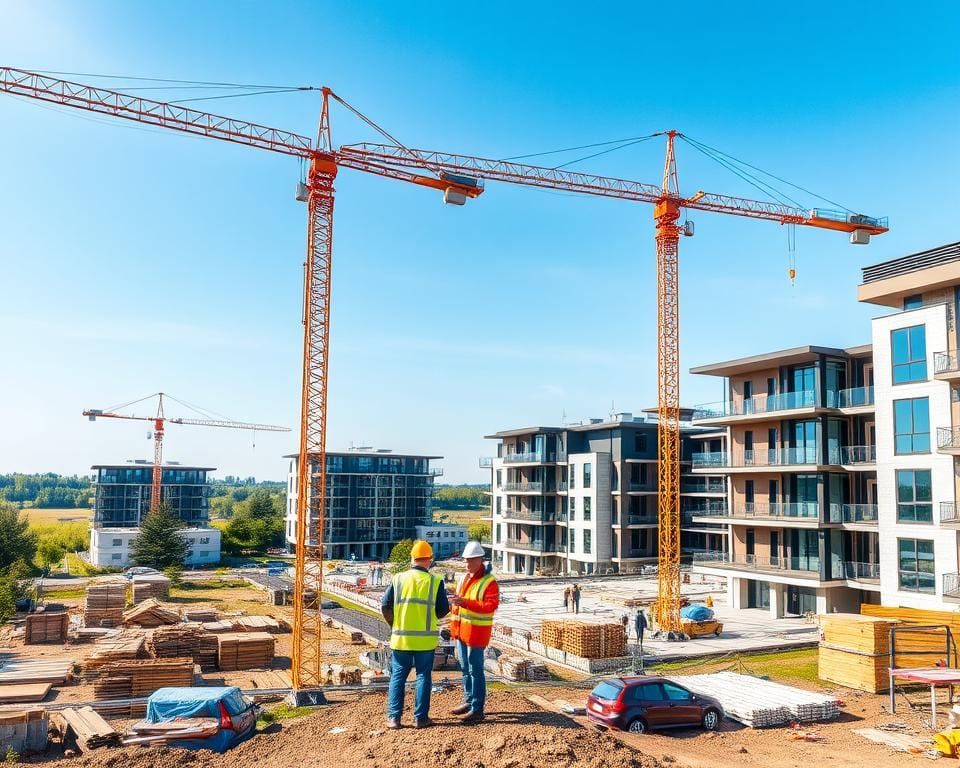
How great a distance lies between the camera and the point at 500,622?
38375 mm

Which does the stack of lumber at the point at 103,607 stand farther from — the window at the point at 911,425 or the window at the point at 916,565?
the window at the point at 911,425

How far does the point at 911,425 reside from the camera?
103 ft

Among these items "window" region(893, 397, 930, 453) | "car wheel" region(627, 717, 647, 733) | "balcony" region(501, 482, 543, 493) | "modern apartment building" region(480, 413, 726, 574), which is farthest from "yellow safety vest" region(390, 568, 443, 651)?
"balcony" region(501, 482, 543, 493)

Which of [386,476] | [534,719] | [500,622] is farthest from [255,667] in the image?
[386,476]

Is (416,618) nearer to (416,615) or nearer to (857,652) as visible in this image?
(416,615)

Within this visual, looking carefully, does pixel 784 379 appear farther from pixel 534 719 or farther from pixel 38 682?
pixel 38 682

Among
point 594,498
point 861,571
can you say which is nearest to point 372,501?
point 594,498

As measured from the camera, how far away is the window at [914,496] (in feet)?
101

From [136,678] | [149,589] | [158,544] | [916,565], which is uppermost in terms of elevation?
[916,565]

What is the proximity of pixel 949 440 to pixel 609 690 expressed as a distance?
64.3 ft

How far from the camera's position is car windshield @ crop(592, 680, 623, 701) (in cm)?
1748

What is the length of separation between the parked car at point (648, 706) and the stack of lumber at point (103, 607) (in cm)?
2923

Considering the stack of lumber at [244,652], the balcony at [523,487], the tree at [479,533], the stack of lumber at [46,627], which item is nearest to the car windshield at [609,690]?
the stack of lumber at [244,652]

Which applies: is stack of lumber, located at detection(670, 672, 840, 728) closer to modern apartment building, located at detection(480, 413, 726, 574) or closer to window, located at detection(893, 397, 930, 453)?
window, located at detection(893, 397, 930, 453)
